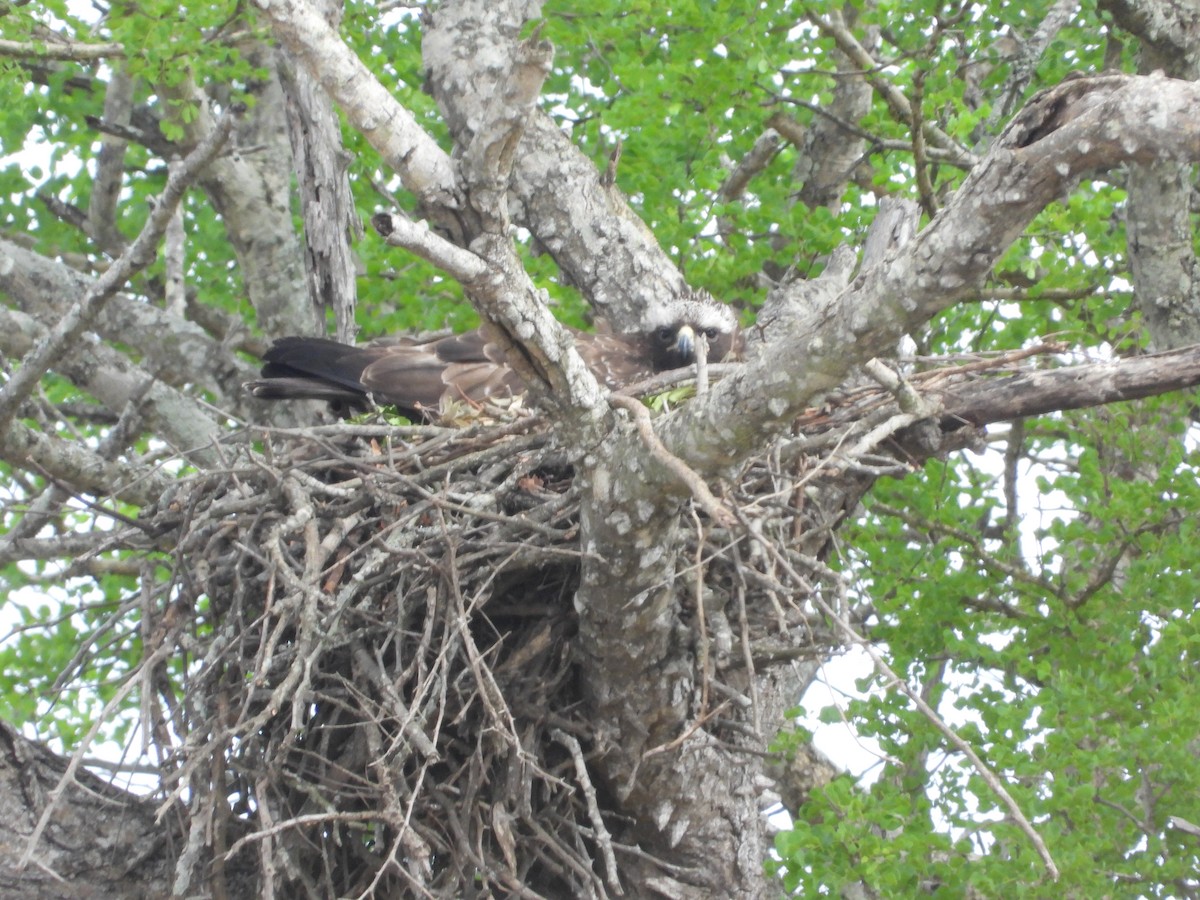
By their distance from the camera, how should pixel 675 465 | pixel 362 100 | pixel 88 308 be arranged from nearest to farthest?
pixel 675 465 < pixel 362 100 < pixel 88 308

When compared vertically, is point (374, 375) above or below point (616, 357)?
below

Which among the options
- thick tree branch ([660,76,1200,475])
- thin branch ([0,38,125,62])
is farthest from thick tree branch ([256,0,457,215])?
thin branch ([0,38,125,62])

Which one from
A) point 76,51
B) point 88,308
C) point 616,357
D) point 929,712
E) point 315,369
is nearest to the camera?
point 929,712

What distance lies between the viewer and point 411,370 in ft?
17.3

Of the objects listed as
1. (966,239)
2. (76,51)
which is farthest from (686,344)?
(76,51)

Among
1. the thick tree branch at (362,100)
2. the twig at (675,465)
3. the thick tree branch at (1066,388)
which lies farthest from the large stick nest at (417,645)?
the thick tree branch at (362,100)

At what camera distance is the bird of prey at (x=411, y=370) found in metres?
5.22

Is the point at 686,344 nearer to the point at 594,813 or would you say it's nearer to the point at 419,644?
the point at 419,644

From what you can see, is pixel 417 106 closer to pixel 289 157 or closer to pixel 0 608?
pixel 289 157

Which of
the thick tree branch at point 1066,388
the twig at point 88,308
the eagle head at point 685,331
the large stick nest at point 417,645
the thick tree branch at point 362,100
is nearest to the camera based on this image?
the thick tree branch at point 362,100

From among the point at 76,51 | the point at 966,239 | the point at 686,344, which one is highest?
the point at 76,51

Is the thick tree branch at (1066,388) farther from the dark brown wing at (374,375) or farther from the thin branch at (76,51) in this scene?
the thin branch at (76,51)

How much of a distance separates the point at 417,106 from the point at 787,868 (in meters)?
4.29

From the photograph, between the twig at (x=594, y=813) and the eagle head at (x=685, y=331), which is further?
the eagle head at (x=685, y=331)
